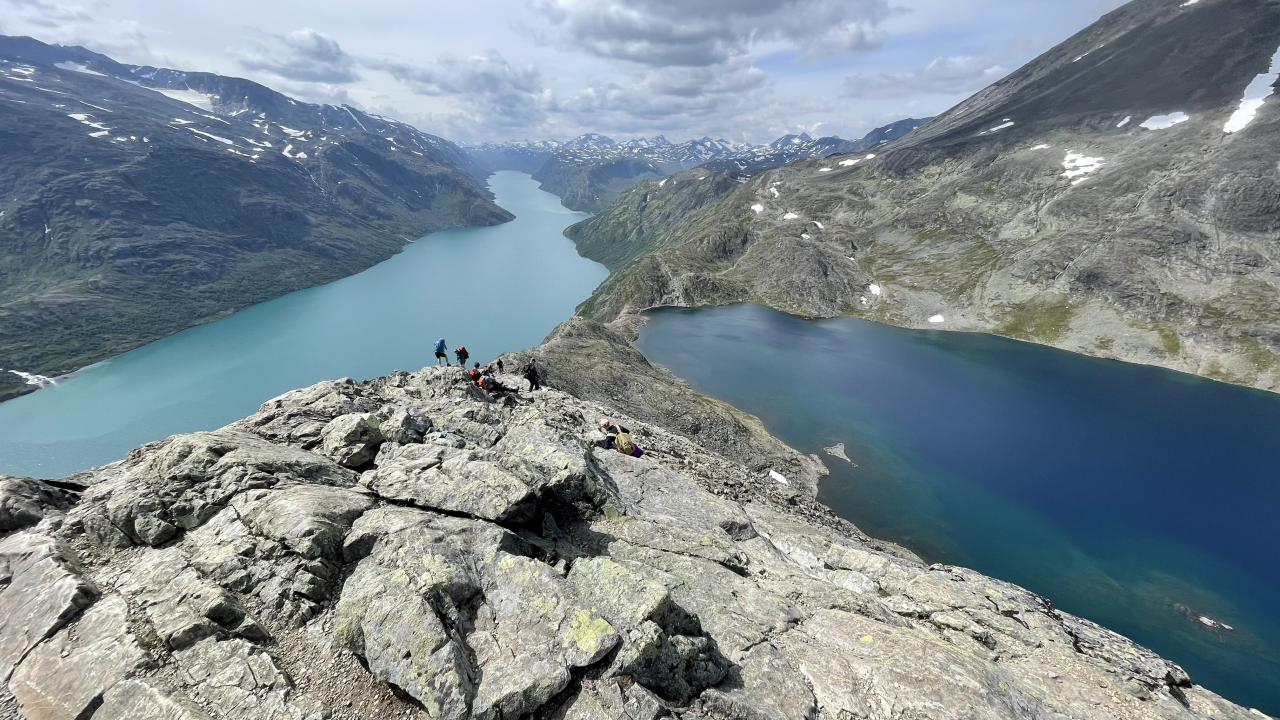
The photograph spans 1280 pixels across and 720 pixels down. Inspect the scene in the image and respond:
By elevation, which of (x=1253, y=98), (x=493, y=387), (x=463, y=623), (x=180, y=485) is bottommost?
(x=493, y=387)

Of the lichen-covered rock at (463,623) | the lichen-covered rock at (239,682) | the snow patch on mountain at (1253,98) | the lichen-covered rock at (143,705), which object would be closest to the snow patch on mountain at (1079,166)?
the snow patch on mountain at (1253,98)

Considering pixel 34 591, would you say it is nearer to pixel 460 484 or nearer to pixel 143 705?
pixel 143 705

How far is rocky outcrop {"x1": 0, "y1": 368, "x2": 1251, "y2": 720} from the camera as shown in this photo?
45.1 ft

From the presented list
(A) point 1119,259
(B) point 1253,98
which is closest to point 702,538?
(A) point 1119,259

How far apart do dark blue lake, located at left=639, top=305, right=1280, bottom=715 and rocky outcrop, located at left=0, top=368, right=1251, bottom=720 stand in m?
39.9

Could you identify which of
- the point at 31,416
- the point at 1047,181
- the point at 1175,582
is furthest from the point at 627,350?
the point at 31,416

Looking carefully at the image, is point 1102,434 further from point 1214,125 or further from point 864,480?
point 1214,125

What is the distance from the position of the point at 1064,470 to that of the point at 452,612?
10149cm

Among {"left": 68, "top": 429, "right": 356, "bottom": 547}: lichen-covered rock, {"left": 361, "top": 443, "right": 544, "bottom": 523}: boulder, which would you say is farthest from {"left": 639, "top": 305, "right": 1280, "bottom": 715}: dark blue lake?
{"left": 68, "top": 429, "right": 356, "bottom": 547}: lichen-covered rock

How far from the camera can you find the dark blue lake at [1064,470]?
55031mm

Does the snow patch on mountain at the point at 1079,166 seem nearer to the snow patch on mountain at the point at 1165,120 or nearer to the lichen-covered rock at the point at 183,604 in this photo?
the snow patch on mountain at the point at 1165,120

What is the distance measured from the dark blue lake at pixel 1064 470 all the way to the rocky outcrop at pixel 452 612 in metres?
39.9

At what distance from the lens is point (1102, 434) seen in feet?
304

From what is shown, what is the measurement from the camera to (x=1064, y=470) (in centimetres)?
8094
